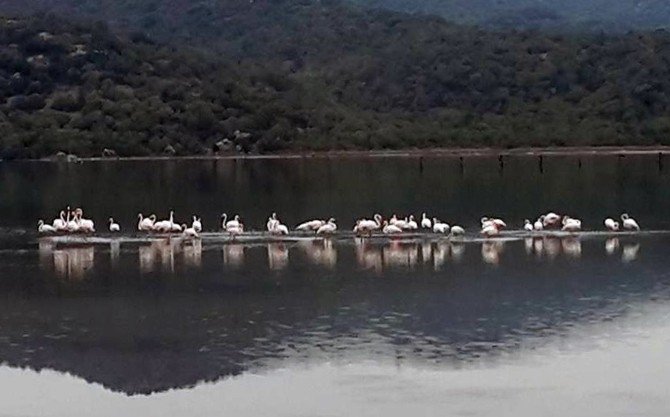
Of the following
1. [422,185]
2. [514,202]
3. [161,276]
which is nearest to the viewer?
[161,276]

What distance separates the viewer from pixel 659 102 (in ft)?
332

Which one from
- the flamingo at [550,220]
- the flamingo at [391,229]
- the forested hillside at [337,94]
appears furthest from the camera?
the forested hillside at [337,94]

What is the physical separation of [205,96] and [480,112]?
59.9 feet

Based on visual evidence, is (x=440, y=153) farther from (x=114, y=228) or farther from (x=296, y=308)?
(x=296, y=308)

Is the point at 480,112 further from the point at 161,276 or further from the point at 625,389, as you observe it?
the point at 625,389

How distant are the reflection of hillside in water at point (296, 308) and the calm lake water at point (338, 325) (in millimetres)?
51

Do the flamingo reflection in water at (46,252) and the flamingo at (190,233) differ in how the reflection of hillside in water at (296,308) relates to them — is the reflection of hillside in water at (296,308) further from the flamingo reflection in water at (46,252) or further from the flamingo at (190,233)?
the flamingo at (190,233)

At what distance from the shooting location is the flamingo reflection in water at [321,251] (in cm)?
3198

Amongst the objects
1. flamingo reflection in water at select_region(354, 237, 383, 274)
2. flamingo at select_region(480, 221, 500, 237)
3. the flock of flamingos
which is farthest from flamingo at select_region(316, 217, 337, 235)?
flamingo at select_region(480, 221, 500, 237)

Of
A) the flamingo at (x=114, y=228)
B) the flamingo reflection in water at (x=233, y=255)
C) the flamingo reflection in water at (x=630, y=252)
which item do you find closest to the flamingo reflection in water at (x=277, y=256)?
the flamingo reflection in water at (x=233, y=255)

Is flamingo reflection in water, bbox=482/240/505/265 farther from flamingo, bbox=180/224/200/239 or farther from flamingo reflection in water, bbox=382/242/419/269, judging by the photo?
flamingo, bbox=180/224/200/239

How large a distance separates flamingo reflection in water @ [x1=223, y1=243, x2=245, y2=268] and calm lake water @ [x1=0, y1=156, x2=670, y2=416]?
73 mm

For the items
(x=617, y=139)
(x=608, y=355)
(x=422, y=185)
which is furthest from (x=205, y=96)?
(x=608, y=355)

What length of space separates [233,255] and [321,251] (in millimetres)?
1884
